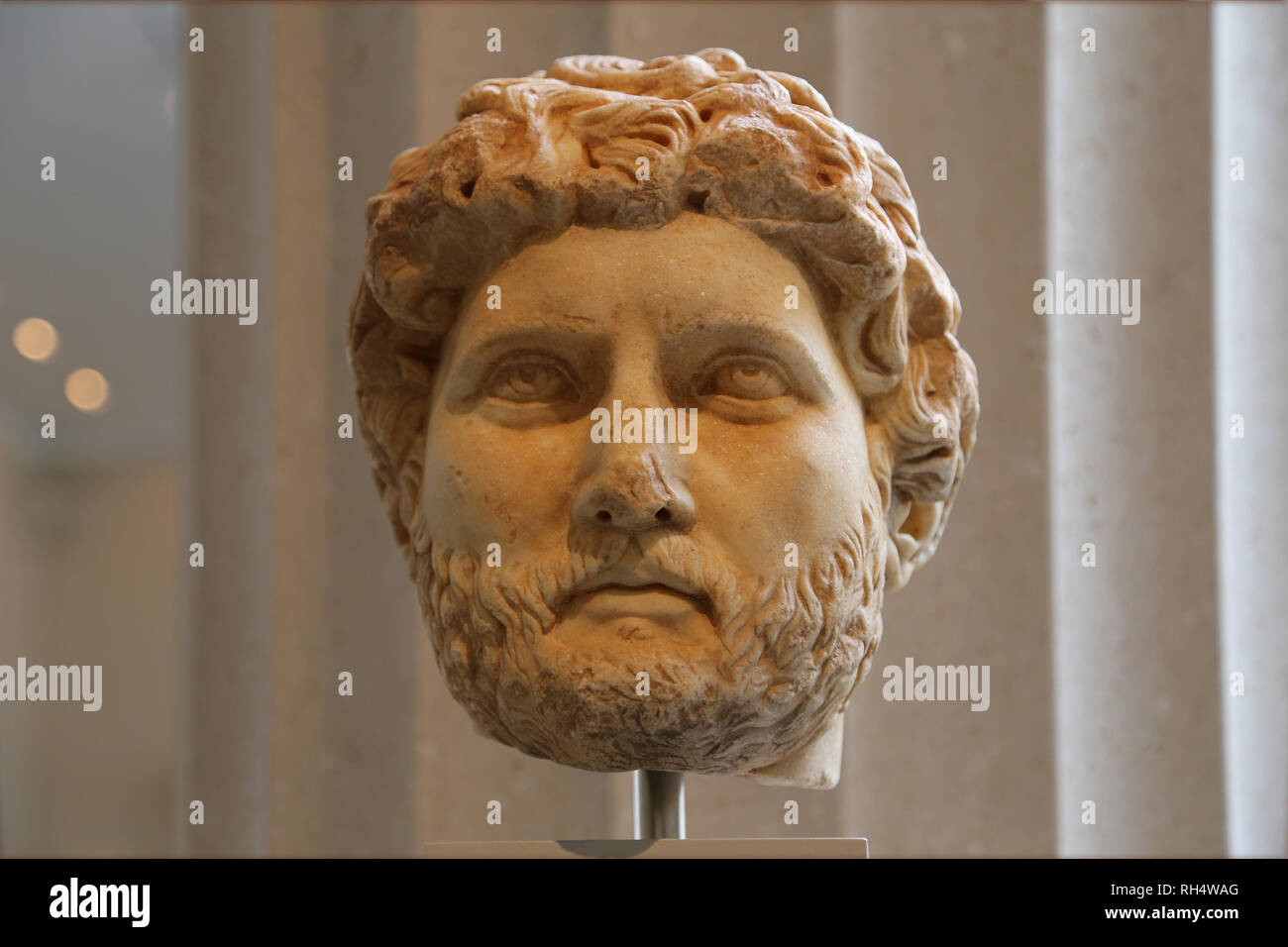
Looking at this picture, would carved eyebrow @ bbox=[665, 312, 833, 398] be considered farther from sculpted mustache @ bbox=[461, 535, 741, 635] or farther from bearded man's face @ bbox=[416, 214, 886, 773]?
sculpted mustache @ bbox=[461, 535, 741, 635]

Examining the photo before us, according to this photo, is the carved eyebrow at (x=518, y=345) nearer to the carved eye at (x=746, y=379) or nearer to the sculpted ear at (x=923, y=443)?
the carved eye at (x=746, y=379)

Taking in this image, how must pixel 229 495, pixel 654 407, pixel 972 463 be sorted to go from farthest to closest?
pixel 229 495, pixel 972 463, pixel 654 407

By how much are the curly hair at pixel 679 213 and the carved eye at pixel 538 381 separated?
0.19 metres

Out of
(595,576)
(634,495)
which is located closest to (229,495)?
(595,576)

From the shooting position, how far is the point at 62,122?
5520mm

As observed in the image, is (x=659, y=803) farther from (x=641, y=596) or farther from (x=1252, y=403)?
(x=1252, y=403)

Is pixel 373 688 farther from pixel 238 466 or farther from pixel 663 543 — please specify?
pixel 663 543

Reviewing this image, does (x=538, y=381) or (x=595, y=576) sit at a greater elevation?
(x=538, y=381)

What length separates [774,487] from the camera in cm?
264

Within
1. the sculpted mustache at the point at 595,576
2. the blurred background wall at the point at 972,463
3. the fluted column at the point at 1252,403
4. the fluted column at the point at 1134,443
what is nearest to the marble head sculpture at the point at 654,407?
the sculpted mustache at the point at 595,576

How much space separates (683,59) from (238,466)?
7.77ft

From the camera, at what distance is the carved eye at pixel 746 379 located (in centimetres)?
271

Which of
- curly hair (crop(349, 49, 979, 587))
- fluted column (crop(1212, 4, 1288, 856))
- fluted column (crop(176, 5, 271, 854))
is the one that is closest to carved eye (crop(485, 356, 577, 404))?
curly hair (crop(349, 49, 979, 587))

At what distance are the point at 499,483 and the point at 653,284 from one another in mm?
428
